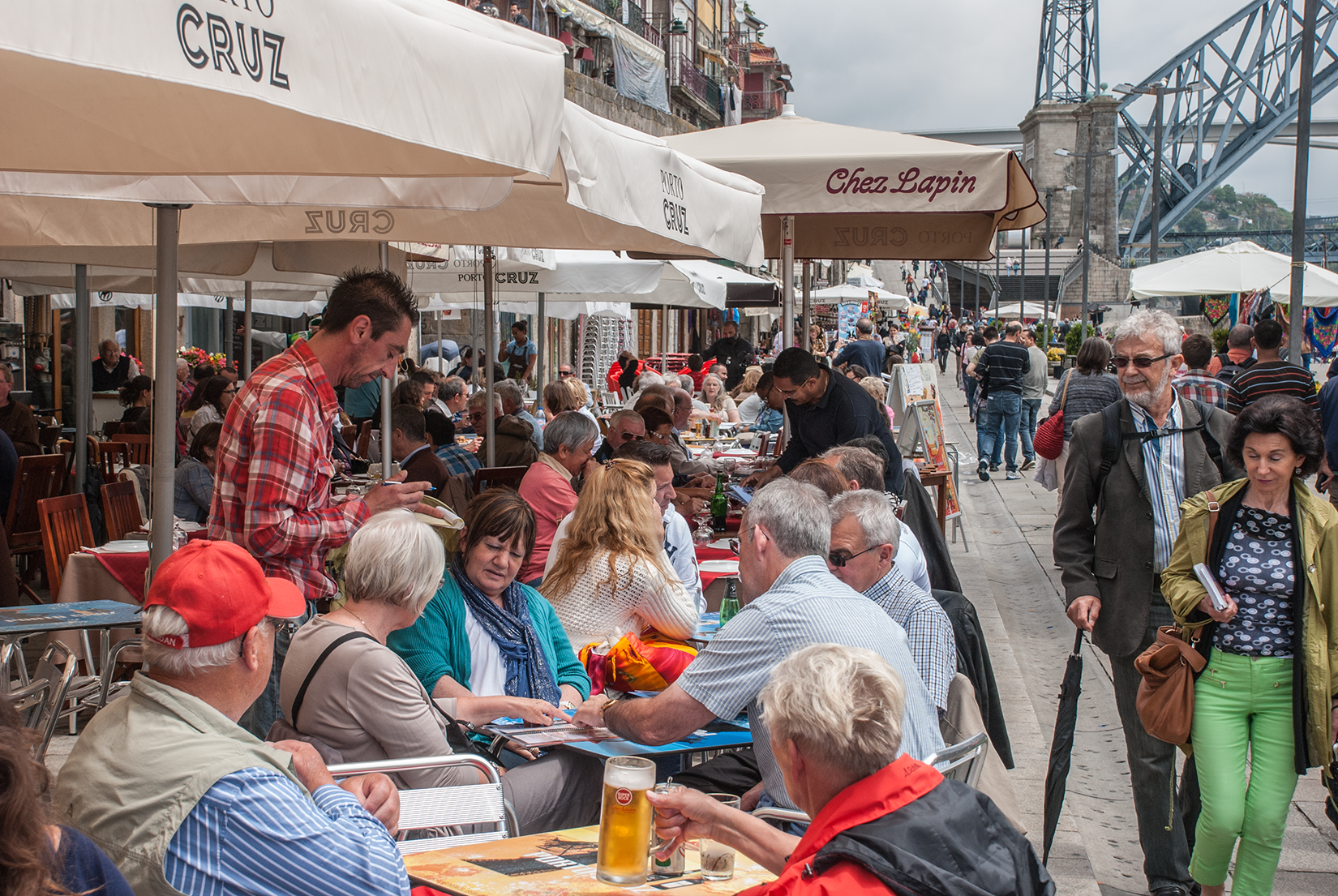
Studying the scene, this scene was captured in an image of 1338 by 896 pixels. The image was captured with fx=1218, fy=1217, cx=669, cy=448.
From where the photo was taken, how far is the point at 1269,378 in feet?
28.3

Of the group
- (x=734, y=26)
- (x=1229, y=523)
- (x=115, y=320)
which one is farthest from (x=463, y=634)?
(x=734, y=26)

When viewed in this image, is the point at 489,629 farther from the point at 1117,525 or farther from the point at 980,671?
the point at 1117,525

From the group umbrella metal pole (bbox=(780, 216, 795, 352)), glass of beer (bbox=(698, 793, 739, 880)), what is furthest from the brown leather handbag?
umbrella metal pole (bbox=(780, 216, 795, 352))

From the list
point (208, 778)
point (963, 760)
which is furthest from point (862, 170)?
point (208, 778)

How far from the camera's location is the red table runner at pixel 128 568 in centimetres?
587

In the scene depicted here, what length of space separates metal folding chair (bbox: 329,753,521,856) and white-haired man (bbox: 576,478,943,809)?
0.39 metres

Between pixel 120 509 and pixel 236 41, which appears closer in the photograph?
pixel 236 41

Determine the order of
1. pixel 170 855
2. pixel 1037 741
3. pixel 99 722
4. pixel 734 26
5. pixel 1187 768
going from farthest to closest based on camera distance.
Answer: pixel 734 26 → pixel 1037 741 → pixel 1187 768 → pixel 99 722 → pixel 170 855

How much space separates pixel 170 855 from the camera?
2031mm

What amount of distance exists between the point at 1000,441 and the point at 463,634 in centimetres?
1366

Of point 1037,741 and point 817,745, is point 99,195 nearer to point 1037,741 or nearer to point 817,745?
point 817,745

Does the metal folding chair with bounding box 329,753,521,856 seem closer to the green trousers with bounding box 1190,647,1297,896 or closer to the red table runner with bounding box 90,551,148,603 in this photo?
the green trousers with bounding box 1190,647,1297,896

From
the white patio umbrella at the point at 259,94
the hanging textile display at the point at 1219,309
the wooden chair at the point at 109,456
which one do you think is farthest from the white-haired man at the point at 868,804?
the hanging textile display at the point at 1219,309

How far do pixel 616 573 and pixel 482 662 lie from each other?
2.20 ft
